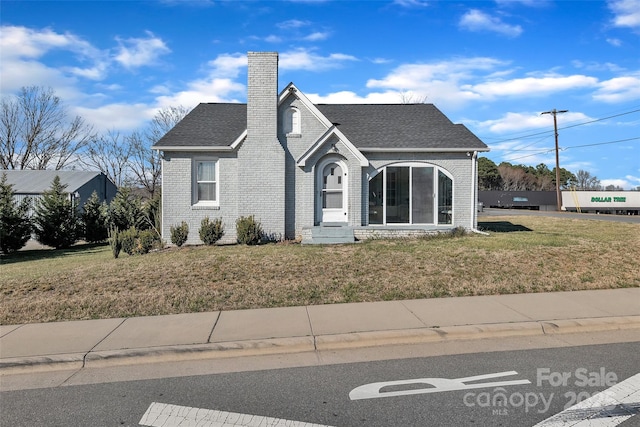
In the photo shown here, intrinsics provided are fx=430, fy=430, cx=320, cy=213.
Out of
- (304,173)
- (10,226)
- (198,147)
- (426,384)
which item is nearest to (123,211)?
(10,226)

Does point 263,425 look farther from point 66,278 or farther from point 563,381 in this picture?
point 66,278

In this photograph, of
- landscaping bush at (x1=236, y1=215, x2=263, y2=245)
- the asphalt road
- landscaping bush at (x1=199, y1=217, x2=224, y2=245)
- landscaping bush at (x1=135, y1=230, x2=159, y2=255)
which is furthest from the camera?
landscaping bush at (x1=199, y1=217, x2=224, y2=245)

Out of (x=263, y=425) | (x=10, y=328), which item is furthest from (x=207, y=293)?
(x=263, y=425)

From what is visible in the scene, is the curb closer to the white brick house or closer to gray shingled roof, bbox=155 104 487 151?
the white brick house

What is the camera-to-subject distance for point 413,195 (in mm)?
15531

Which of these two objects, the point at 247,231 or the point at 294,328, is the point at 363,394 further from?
the point at 247,231

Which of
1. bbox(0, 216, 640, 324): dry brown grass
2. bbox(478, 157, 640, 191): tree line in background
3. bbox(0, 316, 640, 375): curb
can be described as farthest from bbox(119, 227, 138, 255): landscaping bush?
bbox(478, 157, 640, 191): tree line in background

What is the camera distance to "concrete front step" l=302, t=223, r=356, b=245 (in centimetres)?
1378

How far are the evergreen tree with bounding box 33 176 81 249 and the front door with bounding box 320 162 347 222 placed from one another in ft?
42.0

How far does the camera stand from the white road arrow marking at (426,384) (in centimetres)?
434

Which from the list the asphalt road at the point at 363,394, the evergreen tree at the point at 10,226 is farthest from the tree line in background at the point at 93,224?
the asphalt road at the point at 363,394

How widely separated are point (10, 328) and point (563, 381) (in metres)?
7.69

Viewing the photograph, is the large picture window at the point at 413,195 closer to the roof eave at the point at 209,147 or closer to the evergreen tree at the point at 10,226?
the roof eave at the point at 209,147

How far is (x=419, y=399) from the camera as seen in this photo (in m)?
4.21
